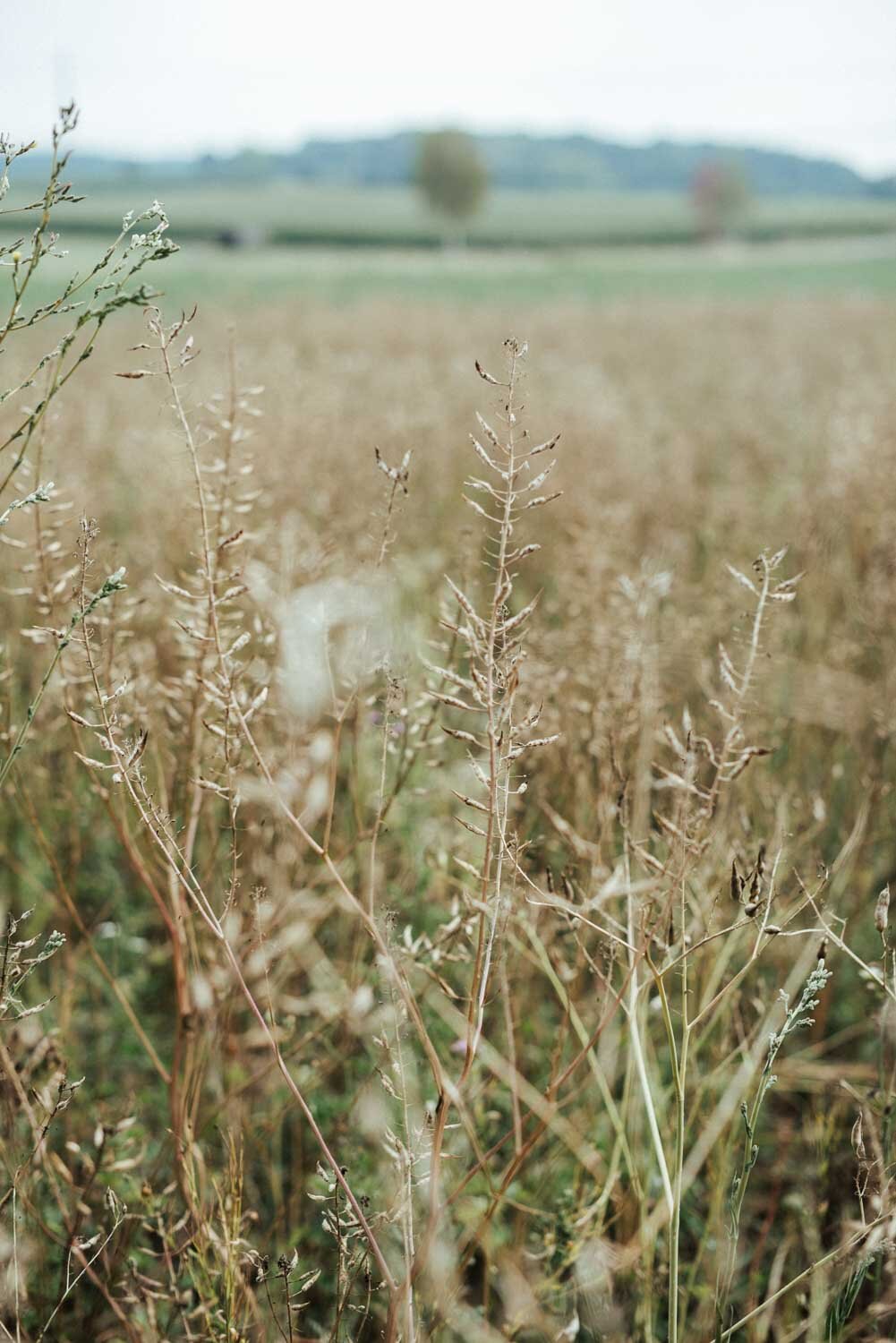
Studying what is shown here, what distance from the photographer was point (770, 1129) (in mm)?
1987

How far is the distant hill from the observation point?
396 ft

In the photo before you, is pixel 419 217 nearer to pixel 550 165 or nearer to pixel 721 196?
pixel 721 196

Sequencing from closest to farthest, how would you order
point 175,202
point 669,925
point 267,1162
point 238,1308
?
point 669,925 < point 238,1308 < point 267,1162 < point 175,202

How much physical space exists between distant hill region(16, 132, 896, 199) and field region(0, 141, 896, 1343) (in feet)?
401

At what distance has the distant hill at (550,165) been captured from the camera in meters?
121

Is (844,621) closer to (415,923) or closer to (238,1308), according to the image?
(415,923)

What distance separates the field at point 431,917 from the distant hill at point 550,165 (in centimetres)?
12209

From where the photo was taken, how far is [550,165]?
461 ft

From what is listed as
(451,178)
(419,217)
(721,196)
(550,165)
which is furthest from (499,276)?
(550,165)

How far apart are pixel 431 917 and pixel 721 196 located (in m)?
94.3

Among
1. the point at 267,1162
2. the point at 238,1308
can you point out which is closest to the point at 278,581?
the point at 267,1162

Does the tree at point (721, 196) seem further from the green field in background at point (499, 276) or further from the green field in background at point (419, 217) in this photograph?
the green field in background at point (499, 276)

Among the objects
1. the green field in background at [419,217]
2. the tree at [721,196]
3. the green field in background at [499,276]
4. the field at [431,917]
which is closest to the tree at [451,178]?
the green field in background at [419,217]

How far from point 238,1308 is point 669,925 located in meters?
0.81
